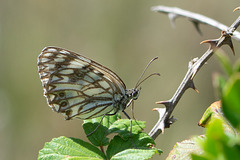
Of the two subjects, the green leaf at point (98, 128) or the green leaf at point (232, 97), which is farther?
the green leaf at point (98, 128)

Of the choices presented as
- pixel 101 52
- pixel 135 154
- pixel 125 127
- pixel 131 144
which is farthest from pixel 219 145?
pixel 101 52

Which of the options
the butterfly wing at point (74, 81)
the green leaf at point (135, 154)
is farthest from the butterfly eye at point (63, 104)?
the green leaf at point (135, 154)

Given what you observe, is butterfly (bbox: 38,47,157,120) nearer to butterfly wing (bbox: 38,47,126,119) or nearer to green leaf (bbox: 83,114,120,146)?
butterfly wing (bbox: 38,47,126,119)

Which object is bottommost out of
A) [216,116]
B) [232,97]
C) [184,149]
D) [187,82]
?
[184,149]

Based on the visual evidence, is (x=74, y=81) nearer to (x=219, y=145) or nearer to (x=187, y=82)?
(x=187, y=82)

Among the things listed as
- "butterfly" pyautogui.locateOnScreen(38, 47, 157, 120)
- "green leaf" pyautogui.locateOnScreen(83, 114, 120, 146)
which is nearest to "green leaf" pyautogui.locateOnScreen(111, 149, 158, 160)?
"green leaf" pyautogui.locateOnScreen(83, 114, 120, 146)

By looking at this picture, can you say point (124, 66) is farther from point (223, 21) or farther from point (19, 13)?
point (19, 13)

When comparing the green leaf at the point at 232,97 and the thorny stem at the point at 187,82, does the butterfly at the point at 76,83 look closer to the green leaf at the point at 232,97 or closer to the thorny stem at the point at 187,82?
the thorny stem at the point at 187,82
